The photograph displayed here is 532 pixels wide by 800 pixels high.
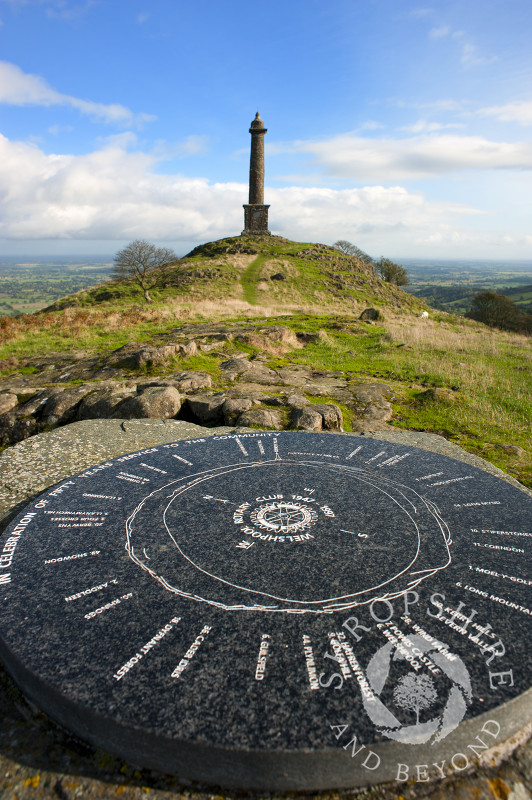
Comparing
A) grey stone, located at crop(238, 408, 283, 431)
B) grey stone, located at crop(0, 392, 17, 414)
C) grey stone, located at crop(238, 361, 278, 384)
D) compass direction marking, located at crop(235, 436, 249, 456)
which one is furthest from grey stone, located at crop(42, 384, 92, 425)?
compass direction marking, located at crop(235, 436, 249, 456)

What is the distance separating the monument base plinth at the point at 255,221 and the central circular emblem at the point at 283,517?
50.6 meters

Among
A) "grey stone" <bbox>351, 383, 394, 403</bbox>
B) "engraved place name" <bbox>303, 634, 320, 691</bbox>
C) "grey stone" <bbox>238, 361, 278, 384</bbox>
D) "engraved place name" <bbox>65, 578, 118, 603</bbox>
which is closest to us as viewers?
"engraved place name" <bbox>303, 634, 320, 691</bbox>

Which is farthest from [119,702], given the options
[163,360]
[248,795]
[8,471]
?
[163,360]

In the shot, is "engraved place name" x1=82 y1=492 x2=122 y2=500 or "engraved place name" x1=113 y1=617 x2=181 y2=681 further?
"engraved place name" x1=82 y1=492 x2=122 y2=500

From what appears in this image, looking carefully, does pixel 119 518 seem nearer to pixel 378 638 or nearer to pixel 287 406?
pixel 378 638

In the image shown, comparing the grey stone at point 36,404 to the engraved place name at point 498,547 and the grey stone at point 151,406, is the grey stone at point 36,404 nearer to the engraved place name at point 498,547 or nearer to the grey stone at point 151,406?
the grey stone at point 151,406

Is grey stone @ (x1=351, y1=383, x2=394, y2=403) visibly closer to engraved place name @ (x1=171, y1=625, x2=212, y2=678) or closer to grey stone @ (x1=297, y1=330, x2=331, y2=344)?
grey stone @ (x1=297, y1=330, x2=331, y2=344)

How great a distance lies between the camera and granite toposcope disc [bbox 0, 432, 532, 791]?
5.84 feet

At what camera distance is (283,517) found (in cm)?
342

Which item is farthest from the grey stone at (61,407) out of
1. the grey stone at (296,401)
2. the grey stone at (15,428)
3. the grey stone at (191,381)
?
the grey stone at (296,401)

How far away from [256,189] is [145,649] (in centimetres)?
5253

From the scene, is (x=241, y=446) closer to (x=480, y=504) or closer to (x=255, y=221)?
(x=480, y=504)

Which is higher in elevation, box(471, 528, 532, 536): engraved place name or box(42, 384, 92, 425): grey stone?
box(471, 528, 532, 536): engraved place name

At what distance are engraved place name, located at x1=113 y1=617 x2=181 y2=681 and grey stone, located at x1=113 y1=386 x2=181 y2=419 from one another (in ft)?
14.1
